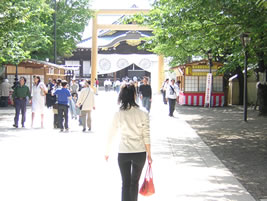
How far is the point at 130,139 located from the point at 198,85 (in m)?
23.9

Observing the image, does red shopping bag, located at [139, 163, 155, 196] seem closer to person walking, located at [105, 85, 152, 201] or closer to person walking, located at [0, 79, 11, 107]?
person walking, located at [105, 85, 152, 201]

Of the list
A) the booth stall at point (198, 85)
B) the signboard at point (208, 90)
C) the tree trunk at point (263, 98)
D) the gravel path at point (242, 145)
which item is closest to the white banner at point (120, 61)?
the booth stall at point (198, 85)

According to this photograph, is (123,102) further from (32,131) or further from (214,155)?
(32,131)

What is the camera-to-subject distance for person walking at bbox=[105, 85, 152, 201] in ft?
17.5

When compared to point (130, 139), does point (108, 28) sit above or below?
above

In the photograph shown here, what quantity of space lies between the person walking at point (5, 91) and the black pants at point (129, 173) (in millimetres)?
21800

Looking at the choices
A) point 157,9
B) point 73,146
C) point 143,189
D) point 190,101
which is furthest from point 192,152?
point 190,101

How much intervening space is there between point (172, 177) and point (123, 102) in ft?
9.51

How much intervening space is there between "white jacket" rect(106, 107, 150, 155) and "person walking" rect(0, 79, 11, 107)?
21634 mm

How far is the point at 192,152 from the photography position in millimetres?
10828

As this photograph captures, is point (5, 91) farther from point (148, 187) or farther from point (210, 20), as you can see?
point (148, 187)

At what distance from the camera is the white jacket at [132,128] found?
5.37 m

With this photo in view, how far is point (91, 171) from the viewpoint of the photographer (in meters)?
8.31

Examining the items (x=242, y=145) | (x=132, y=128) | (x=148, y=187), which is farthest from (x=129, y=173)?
(x=242, y=145)
